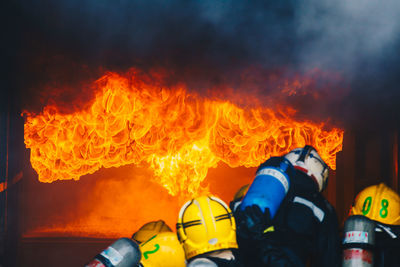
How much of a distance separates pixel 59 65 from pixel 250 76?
4.69 m

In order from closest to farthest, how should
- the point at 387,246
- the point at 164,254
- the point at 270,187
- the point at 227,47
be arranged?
the point at 270,187, the point at 387,246, the point at 164,254, the point at 227,47

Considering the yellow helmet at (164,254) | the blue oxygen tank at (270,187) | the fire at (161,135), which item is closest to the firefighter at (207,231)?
the yellow helmet at (164,254)

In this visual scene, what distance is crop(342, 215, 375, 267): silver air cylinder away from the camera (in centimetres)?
300

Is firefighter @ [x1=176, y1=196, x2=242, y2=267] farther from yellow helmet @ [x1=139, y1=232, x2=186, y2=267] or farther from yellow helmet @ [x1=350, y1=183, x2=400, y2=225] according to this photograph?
yellow helmet @ [x1=350, y1=183, x2=400, y2=225]

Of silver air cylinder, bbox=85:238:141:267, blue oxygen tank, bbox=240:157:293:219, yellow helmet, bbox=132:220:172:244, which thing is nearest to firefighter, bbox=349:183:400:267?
blue oxygen tank, bbox=240:157:293:219

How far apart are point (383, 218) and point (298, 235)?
4.38 ft

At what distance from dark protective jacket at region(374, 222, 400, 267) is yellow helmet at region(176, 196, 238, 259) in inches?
52.1

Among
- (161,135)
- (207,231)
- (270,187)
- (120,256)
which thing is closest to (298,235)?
(270,187)

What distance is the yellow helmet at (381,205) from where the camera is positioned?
3.65 metres

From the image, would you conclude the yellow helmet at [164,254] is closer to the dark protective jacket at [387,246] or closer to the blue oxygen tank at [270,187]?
the blue oxygen tank at [270,187]

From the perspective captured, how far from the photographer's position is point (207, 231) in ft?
10.1

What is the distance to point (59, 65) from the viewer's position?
855 cm

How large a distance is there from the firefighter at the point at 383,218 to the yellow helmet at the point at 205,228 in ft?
4.34

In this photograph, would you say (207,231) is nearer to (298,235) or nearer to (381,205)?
(298,235)
